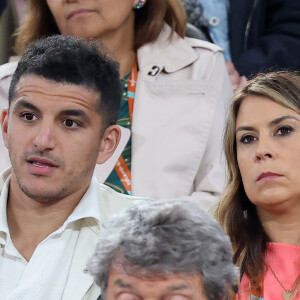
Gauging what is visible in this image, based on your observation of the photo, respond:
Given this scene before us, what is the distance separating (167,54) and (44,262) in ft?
4.03

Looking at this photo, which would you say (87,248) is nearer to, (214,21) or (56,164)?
(56,164)

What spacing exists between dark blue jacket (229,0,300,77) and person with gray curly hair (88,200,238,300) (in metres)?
1.69

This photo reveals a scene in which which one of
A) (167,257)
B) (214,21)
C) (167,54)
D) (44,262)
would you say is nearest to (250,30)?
(214,21)

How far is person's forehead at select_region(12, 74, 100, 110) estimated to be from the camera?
7.17 ft

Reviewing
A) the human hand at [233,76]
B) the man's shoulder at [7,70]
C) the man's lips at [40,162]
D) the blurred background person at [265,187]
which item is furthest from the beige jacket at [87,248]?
the human hand at [233,76]

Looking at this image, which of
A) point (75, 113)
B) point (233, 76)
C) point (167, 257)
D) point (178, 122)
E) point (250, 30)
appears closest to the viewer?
point (167, 257)

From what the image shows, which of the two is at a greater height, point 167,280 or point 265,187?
point 265,187

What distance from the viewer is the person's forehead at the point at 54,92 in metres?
2.19

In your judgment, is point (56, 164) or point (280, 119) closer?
point (56, 164)

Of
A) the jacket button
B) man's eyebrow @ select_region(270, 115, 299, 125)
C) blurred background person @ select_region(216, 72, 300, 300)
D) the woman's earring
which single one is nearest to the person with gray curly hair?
blurred background person @ select_region(216, 72, 300, 300)

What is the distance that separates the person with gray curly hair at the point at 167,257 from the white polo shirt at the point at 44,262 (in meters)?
0.43

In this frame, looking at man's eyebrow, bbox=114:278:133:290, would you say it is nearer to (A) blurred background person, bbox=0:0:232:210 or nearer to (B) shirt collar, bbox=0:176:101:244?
(B) shirt collar, bbox=0:176:101:244

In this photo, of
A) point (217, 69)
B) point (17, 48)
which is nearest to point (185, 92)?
point (217, 69)

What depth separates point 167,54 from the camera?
3.07 meters
